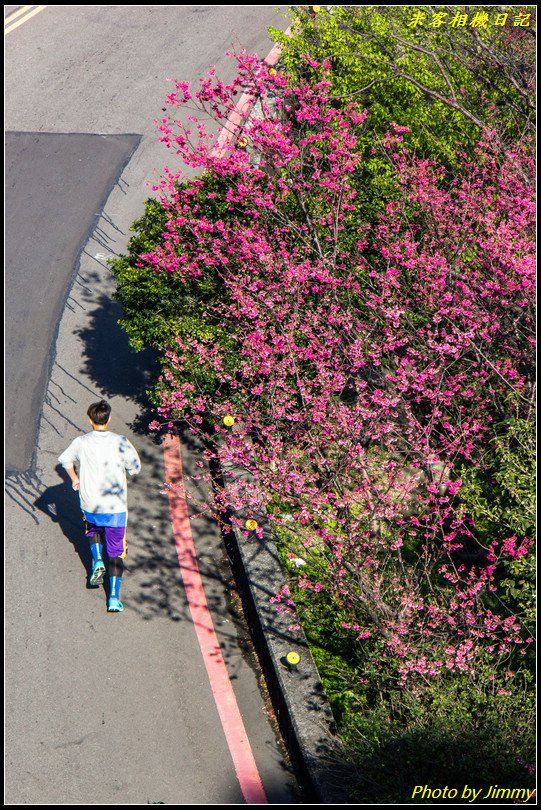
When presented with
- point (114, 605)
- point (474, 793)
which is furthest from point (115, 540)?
point (474, 793)

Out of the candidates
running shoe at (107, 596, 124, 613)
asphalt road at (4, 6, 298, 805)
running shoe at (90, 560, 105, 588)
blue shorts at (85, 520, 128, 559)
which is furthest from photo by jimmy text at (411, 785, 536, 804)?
running shoe at (90, 560, 105, 588)

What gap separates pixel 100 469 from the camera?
8.45m

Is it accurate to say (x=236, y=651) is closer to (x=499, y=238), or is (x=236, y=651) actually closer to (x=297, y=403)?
(x=297, y=403)

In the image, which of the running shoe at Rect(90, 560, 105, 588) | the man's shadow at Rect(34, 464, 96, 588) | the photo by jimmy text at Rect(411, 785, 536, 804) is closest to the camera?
the photo by jimmy text at Rect(411, 785, 536, 804)

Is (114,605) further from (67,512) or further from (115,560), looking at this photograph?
(67,512)

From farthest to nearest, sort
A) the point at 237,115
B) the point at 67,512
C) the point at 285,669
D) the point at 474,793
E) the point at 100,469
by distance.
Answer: the point at 237,115, the point at 67,512, the point at 100,469, the point at 285,669, the point at 474,793

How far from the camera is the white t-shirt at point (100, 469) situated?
27.7 feet

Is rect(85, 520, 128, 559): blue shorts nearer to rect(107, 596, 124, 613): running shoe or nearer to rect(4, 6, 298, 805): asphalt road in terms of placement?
rect(107, 596, 124, 613): running shoe

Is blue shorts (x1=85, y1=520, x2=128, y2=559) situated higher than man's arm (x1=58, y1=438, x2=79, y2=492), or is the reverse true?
man's arm (x1=58, y1=438, x2=79, y2=492)

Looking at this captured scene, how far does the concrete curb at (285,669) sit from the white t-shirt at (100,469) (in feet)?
3.73

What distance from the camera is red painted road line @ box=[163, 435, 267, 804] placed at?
7598 millimetres

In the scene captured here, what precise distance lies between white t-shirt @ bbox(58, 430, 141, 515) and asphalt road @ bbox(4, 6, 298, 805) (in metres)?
1.00

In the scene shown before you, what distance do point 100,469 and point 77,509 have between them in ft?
4.65

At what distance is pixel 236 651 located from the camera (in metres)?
8.45
